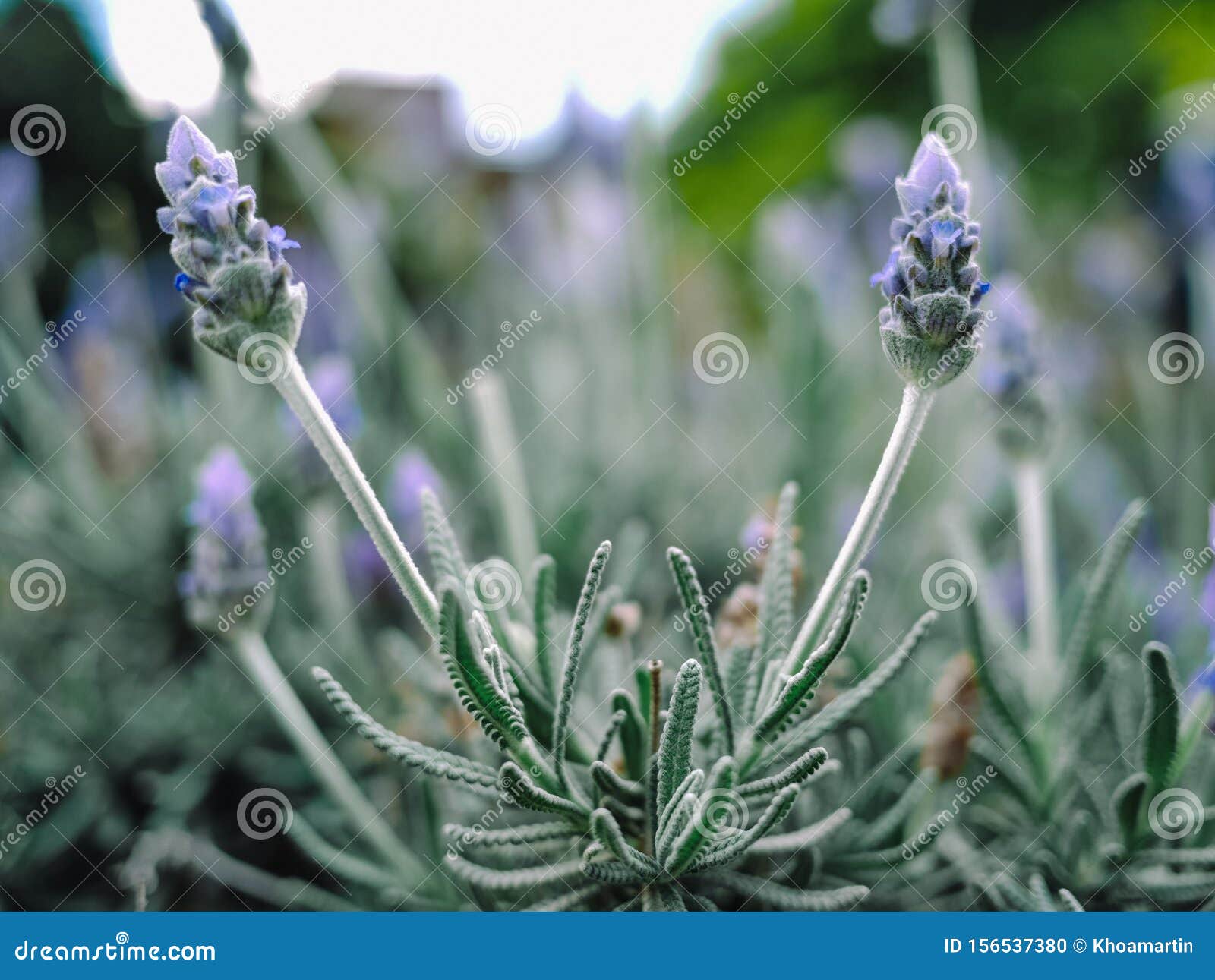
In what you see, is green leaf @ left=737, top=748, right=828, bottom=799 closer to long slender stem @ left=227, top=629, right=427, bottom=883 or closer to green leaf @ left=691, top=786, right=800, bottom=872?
green leaf @ left=691, top=786, right=800, bottom=872

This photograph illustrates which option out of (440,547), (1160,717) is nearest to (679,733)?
(440,547)

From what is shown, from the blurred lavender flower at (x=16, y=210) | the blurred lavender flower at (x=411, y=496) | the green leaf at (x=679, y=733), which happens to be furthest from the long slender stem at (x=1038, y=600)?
the blurred lavender flower at (x=16, y=210)

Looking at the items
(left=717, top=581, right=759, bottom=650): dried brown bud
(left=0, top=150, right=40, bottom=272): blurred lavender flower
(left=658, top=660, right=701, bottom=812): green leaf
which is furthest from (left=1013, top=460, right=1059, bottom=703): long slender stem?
(left=0, top=150, right=40, bottom=272): blurred lavender flower

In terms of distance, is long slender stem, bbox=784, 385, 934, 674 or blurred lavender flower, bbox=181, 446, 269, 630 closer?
long slender stem, bbox=784, 385, 934, 674

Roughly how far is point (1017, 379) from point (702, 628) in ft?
1.06

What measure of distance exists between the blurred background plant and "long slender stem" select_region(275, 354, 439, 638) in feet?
0.53

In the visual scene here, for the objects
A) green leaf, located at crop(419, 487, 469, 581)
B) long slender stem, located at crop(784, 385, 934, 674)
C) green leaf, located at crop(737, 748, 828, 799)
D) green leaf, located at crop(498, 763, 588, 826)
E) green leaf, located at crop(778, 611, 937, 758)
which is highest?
long slender stem, located at crop(784, 385, 934, 674)

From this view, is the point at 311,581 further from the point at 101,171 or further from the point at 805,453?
the point at 101,171

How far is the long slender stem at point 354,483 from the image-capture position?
398 mm

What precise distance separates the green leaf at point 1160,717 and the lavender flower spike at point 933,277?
175 millimetres

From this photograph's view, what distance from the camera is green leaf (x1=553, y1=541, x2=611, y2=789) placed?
0.39m

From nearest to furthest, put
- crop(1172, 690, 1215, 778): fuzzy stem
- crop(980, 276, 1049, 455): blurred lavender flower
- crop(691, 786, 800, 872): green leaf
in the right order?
crop(691, 786, 800, 872): green leaf < crop(1172, 690, 1215, 778): fuzzy stem < crop(980, 276, 1049, 455): blurred lavender flower

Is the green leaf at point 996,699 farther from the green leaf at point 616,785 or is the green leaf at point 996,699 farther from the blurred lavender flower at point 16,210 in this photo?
the blurred lavender flower at point 16,210

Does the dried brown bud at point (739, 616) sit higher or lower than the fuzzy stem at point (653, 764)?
higher
